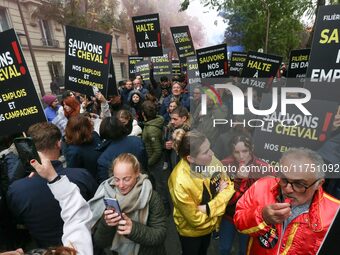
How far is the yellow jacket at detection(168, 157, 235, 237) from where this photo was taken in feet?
7.54

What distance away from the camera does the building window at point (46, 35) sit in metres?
23.4

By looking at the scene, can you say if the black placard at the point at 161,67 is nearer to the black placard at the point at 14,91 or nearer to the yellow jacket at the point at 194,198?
the black placard at the point at 14,91

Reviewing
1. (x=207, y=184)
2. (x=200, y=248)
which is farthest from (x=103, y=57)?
(x=200, y=248)

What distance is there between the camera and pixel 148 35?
655 cm

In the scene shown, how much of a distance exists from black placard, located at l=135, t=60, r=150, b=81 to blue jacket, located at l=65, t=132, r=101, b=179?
6.75 m

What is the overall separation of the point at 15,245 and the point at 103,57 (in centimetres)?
251

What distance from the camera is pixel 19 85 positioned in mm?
2578

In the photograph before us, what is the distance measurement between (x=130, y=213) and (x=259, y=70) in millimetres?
3917

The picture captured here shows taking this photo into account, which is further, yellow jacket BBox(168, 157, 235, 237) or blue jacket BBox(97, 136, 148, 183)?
blue jacket BBox(97, 136, 148, 183)

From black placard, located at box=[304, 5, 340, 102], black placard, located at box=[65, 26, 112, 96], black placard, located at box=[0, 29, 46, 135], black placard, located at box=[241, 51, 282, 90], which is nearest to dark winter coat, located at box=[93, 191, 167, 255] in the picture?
black placard, located at box=[0, 29, 46, 135]

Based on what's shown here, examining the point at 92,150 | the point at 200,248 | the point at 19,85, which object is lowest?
the point at 200,248

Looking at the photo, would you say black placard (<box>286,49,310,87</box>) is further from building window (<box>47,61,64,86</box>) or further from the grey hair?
building window (<box>47,61,64,86</box>)

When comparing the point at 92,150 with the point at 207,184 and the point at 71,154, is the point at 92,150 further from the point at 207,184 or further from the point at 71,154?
the point at 207,184

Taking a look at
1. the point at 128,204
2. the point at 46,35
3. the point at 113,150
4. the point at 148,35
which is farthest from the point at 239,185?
the point at 46,35
